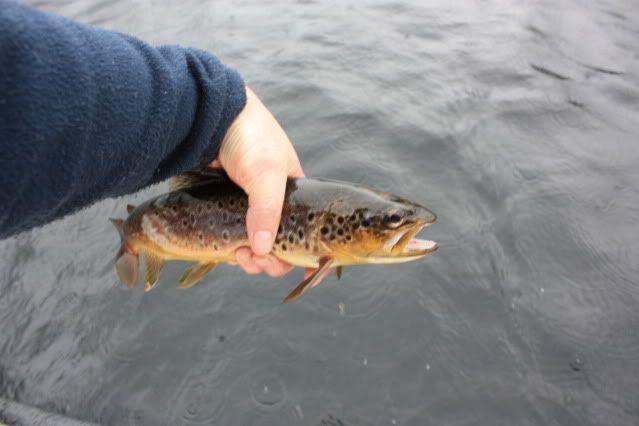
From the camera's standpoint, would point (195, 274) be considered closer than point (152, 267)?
Yes

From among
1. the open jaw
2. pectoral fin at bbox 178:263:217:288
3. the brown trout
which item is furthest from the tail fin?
the open jaw

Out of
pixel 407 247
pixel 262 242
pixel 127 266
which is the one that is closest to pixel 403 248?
pixel 407 247

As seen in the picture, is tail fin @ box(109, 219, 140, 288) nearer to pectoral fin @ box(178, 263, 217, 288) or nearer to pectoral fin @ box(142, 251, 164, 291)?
pectoral fin @ box(142, 251, 164, 291)

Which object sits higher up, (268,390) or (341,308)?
(341,308)

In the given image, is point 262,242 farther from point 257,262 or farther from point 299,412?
point 299,412

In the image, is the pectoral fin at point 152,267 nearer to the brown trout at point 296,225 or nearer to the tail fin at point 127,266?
the brown trout at point 296,225

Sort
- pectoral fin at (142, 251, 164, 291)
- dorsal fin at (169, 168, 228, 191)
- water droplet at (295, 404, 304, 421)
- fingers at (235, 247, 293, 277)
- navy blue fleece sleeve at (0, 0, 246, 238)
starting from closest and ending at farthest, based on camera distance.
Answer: navy blue fleece sleeve at (0, 0, 246, 238) < fingers at (235, 247, 293, 277) < dorsal fin at (169, 168, 228, 191) < pectoral fin at (142, 251, 164, 291) < water droplet at (295, 404, 304, 421)

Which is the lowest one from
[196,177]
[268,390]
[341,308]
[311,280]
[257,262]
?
[268,390]
